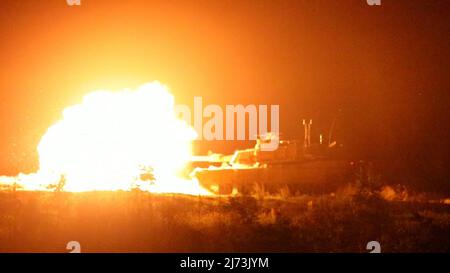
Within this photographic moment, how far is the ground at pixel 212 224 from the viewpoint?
1303cm

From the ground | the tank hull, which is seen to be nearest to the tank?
the tank hull

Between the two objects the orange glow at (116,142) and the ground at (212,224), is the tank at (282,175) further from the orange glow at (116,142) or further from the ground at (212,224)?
the ground at (212,224)

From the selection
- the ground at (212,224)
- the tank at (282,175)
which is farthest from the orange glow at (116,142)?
the ground at (212,224)

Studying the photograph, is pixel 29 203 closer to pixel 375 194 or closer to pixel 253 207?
pixel 253 207

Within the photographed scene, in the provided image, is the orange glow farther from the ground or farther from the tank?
the ground

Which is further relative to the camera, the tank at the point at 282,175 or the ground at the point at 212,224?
the tank at the point at 282,175

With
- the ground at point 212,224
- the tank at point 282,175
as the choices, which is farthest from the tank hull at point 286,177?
the ground at point 212,224

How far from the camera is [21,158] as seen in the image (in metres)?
26.4

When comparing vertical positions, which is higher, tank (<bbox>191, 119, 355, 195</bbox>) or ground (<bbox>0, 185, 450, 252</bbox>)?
tank (<bbox>191, 119, 355, 195</bbox>)

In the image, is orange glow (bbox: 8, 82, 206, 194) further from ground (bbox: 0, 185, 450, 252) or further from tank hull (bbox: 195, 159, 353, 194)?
ground (bbox: 0, 185, 450, 252)

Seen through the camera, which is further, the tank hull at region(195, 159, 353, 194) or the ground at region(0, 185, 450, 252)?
the tank hull at region(195, 159, 353, 194)

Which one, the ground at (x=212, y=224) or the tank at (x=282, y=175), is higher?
the tank at (x=282, y=175)

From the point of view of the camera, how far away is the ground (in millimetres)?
13034

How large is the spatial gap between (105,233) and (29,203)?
4.26 m
